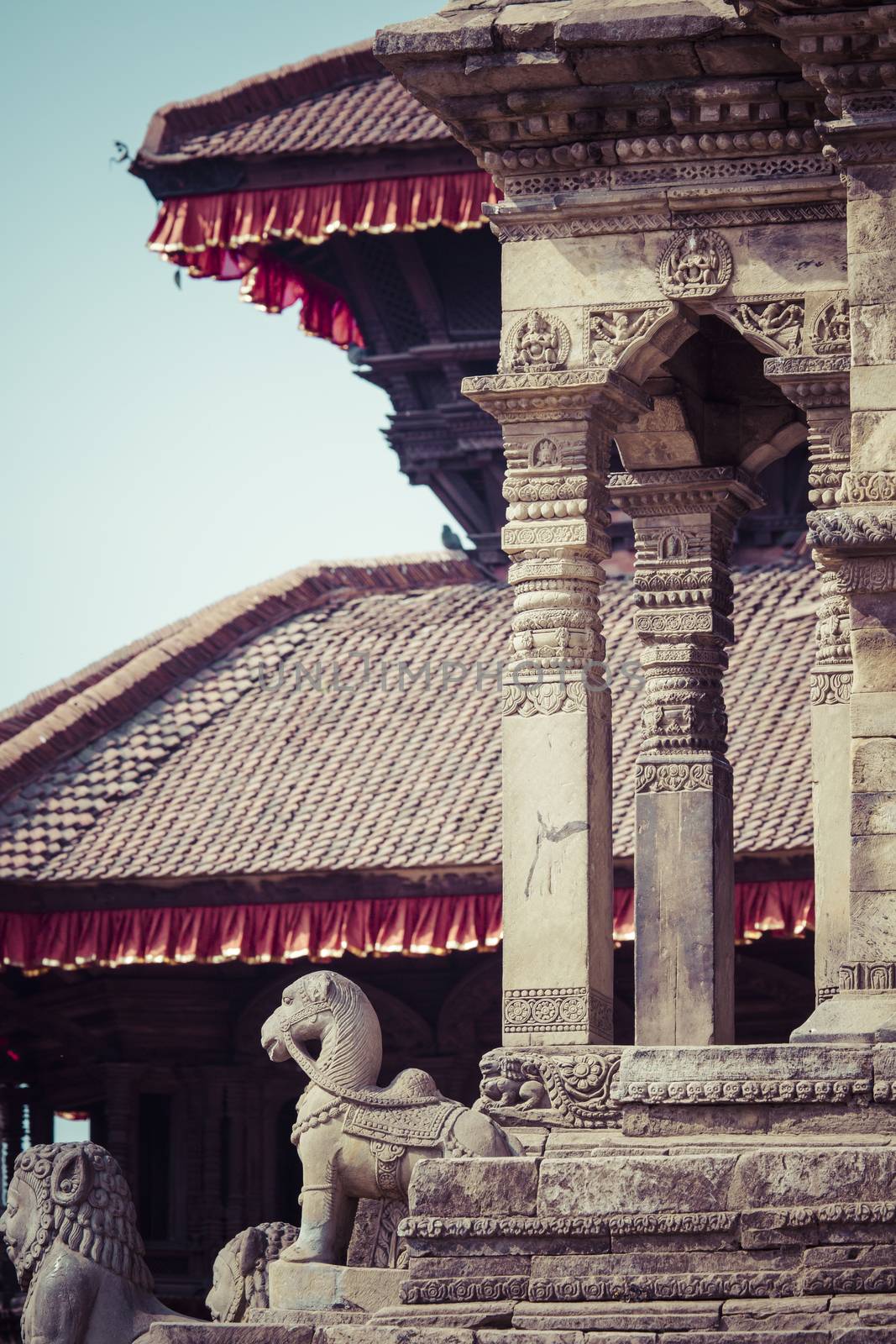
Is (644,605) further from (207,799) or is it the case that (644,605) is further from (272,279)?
(272,279)

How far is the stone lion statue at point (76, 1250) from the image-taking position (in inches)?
545

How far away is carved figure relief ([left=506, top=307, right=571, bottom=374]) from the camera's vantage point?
17031mm

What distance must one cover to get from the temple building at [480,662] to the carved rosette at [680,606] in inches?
0.8

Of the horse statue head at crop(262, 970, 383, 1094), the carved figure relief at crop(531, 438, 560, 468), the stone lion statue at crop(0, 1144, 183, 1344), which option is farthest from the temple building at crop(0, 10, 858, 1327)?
the stone lion statue at crop(0, 1144, 183, 1344)

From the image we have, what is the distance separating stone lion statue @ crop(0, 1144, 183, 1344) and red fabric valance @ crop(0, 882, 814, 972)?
899 centimetres

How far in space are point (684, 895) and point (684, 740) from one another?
934mm

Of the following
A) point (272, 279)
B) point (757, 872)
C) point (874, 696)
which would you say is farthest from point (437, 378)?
point (874, 696)

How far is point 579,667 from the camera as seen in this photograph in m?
16.8

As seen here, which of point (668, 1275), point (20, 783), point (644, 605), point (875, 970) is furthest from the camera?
point (20, 783)

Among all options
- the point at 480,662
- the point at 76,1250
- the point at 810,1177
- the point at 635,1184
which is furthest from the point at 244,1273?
the point at 480,662

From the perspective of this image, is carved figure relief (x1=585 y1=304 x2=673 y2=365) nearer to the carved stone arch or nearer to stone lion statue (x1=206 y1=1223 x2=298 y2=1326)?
the carved stone arch

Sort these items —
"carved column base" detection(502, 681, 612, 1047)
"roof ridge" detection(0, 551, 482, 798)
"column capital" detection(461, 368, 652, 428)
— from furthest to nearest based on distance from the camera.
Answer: "roof ridge" detection(0, 551, 482, 798) → "column capital" detection(461, 368, 652, 428) → "carved column base" detection(502, 681, 612, 1047)

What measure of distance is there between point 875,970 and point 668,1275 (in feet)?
8.00

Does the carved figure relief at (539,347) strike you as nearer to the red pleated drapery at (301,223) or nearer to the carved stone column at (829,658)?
the carved stone column at (829,658)
